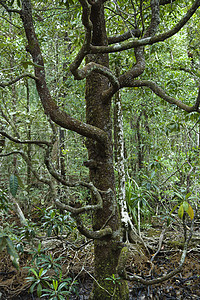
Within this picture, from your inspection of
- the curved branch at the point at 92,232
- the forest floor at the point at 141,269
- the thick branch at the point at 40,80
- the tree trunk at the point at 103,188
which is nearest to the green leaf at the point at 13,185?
the curved branch at the point at 92,232

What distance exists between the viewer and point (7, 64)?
15.6 ft

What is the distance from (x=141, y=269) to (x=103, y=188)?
1.96m

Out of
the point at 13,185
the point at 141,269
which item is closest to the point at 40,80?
the point at 13,185

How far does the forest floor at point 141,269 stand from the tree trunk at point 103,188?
281mm

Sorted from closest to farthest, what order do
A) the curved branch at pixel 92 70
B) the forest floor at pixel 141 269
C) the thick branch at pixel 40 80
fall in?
the curved branch at pixel 92 70, the thick branch at pixel 40 80, the forest floor at pixel 141 269

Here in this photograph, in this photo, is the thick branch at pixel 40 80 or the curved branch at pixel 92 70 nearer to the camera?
the curved branch at pixel 92 70

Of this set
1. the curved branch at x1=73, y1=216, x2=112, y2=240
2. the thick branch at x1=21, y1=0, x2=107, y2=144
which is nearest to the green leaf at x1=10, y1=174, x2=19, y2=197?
the curved branch at x1=73, y1=216, x2=112, y2=240

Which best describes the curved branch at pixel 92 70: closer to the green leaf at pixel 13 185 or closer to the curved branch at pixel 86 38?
the curved branch at pixel 86 38

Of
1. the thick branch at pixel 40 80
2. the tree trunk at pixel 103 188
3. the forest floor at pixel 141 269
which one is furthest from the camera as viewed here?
the forest floor at pixel 141 269

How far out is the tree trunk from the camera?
2.23 meters

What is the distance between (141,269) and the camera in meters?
3.45

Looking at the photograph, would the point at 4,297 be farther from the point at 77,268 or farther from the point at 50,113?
the point at 50,113

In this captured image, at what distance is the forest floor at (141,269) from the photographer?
292 cm

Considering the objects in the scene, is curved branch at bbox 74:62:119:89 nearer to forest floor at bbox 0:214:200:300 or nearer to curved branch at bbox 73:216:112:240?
curved branch at bbox 73:216:112:240
